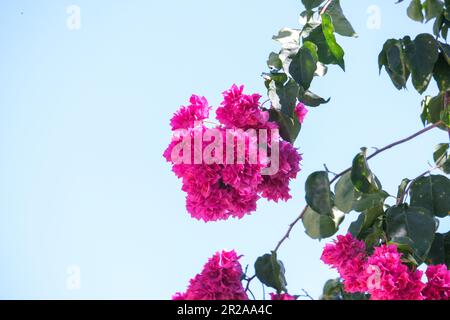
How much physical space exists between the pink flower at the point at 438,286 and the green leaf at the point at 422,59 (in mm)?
464

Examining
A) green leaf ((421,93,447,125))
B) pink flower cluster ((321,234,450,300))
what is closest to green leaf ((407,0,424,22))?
green leaf ((421,93,447,125))

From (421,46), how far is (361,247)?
1.54ft

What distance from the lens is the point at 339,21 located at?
1.81 meters

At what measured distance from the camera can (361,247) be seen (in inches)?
66.5

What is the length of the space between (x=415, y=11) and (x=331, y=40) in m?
0.57

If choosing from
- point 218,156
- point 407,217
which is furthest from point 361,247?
point 218,156

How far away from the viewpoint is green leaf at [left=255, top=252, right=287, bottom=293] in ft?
5.38

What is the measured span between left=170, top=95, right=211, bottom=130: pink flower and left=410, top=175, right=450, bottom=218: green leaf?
0.50 m

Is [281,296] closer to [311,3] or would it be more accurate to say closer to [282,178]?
[282,178]

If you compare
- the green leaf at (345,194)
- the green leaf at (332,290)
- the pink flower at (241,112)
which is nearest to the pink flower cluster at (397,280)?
the green leaf at (345,194)

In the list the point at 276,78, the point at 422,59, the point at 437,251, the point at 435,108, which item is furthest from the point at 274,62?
the point at 437,251

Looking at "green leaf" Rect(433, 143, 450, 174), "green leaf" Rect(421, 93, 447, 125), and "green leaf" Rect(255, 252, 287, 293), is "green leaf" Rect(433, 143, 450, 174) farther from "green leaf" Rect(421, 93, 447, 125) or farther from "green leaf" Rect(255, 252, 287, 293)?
"green leaf" Rect(255, 252, 287, 293)
